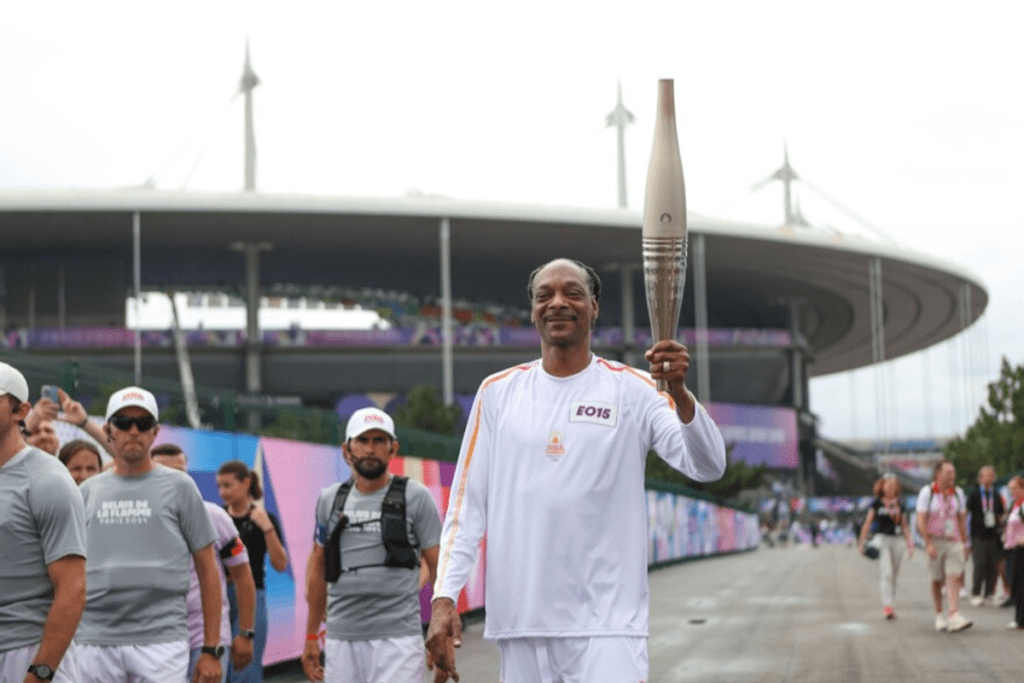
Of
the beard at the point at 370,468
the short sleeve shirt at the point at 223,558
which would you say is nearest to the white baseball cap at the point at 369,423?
the beard at the point at 370,468

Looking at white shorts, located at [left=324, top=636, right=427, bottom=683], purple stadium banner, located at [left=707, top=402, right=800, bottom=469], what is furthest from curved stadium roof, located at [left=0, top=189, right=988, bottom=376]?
white shorts, located at [left=324, top=636, right=427, bottom=683]

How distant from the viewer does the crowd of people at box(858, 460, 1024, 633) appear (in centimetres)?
1666

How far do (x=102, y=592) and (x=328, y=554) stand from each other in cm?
153

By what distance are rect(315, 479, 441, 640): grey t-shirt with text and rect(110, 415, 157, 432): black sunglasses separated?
1550mm

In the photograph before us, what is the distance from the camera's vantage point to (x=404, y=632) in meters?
7.32

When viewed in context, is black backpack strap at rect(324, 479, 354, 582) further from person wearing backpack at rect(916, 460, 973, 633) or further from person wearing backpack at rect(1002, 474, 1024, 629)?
person wearing backpack at rect(1002, 474, 1024, 629)

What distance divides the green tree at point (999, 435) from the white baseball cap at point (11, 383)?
125ft

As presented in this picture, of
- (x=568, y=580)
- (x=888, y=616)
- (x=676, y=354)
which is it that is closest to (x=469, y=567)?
(x=568, y=580)

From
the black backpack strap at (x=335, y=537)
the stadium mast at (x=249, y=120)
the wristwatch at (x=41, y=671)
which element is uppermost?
the stadium mast at (x=249, y=120)

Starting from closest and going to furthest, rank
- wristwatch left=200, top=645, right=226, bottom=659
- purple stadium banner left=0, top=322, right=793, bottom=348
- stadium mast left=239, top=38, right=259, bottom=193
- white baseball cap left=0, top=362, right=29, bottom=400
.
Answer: white baseball cap left=0, top=362, right=29, bottom=400 < wristwatch left=200, top=645, right=226, bottom=659 < purple stadium banner left=0, top=322, right=793, bottom=348 < stadium mast left=239, top=38, right=259, bottom=193

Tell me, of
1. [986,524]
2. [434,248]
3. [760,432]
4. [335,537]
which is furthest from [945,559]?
[760,432]

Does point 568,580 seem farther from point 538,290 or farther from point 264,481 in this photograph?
point 264,481

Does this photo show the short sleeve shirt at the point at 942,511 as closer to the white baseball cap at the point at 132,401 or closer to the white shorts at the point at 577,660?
the white baseball cap at the point at 132,401

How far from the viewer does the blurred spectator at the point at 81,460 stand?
7.47 m
